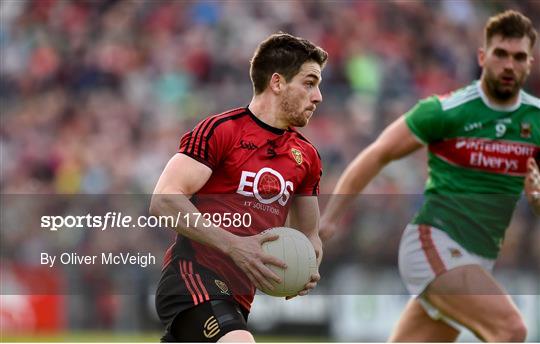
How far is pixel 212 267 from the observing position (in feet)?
A: 19.6

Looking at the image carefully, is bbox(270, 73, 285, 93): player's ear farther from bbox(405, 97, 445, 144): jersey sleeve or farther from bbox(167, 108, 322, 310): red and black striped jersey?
bbox(405, 97, 445, 144): jersey sleeve

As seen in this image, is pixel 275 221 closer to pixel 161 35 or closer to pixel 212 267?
pixel 212 267

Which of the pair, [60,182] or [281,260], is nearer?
[281,260]

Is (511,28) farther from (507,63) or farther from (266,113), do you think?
(266,113)

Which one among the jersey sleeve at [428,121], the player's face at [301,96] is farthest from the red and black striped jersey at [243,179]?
the jersey sleeve at [428,121]

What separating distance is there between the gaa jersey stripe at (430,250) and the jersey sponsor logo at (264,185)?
Answer: 157 cm

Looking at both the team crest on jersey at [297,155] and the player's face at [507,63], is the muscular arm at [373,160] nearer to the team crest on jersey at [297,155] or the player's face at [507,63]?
the player's face at [507,63]

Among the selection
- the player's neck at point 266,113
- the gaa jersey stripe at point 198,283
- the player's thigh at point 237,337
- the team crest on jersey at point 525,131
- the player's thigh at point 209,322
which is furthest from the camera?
the team crest on jersey at point 525,131

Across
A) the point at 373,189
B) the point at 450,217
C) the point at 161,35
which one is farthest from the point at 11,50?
the point at 450,217

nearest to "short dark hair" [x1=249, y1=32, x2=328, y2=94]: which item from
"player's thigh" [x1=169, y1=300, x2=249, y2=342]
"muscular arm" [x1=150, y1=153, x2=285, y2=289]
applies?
"muscular arm" [x1=150, y1=153, x2=285, y2=289]

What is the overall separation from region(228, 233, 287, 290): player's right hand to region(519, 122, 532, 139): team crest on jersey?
2257 millimetres

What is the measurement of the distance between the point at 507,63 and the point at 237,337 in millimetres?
2636

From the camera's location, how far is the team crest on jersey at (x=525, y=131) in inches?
285

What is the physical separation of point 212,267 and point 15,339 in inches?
347
